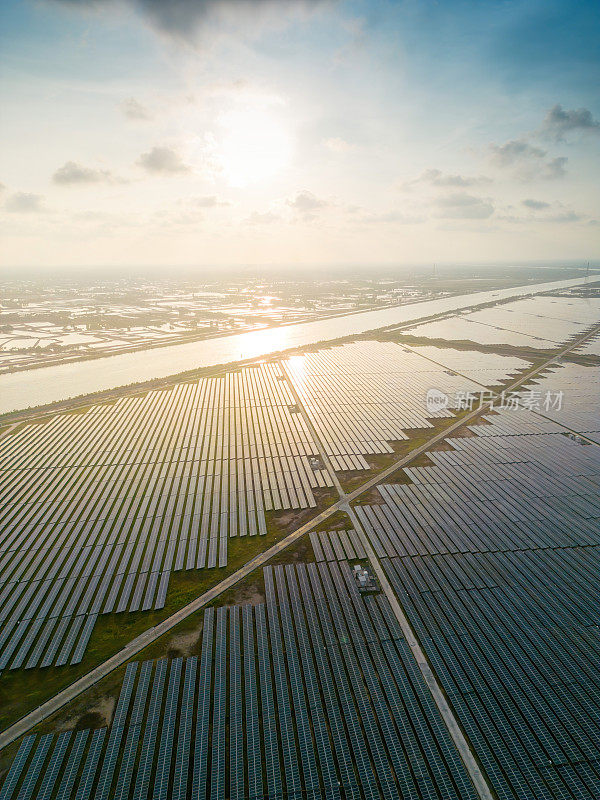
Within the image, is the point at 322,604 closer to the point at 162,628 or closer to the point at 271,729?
the point at 271,729

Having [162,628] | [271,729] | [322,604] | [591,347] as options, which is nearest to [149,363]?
[162,628]

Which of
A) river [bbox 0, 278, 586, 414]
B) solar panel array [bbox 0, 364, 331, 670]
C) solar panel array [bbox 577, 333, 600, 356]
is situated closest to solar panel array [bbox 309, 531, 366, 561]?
solar panel array [bbox 0, 364, 331, 670]

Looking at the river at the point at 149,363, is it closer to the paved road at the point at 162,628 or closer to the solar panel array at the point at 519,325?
the solar panel array at the point at 519,325

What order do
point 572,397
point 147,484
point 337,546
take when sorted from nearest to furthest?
point 337,546, point 147,484, point 572,397

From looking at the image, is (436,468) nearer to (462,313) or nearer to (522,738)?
(522,738)

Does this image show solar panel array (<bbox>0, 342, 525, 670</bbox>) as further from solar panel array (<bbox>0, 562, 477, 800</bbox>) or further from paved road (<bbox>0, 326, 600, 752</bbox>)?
solar panel array (<bbox>0, 562, 477, 800</bbox>)
